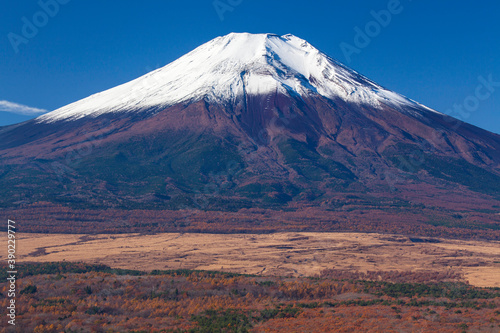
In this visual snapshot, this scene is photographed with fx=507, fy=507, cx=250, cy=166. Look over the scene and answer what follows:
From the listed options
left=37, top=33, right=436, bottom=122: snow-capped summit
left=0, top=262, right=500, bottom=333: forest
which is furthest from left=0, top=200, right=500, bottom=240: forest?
left=37, top=33, right=436, bottom=122: snow-capped summit

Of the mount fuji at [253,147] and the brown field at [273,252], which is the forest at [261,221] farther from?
the brown field at [273,252]

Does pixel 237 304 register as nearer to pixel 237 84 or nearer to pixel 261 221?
pixel 261 221

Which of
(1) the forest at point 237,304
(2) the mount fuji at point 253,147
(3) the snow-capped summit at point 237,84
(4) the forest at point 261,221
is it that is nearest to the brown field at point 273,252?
(4) the forest at point 261,221

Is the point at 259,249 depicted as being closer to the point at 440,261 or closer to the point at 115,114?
the point at 440,261

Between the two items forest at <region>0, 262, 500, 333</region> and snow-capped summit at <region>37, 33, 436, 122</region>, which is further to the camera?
snow-capped summit at <region>37, 33, 436, 122</region>

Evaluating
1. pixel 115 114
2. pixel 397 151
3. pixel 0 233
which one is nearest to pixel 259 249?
pixel 0 233

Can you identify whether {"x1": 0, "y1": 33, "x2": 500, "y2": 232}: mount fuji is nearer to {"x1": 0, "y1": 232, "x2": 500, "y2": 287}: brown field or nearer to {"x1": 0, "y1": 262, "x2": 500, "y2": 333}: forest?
{"x1": 0, "y1": 232, "x2": 500, "y2": 287}: brown field
